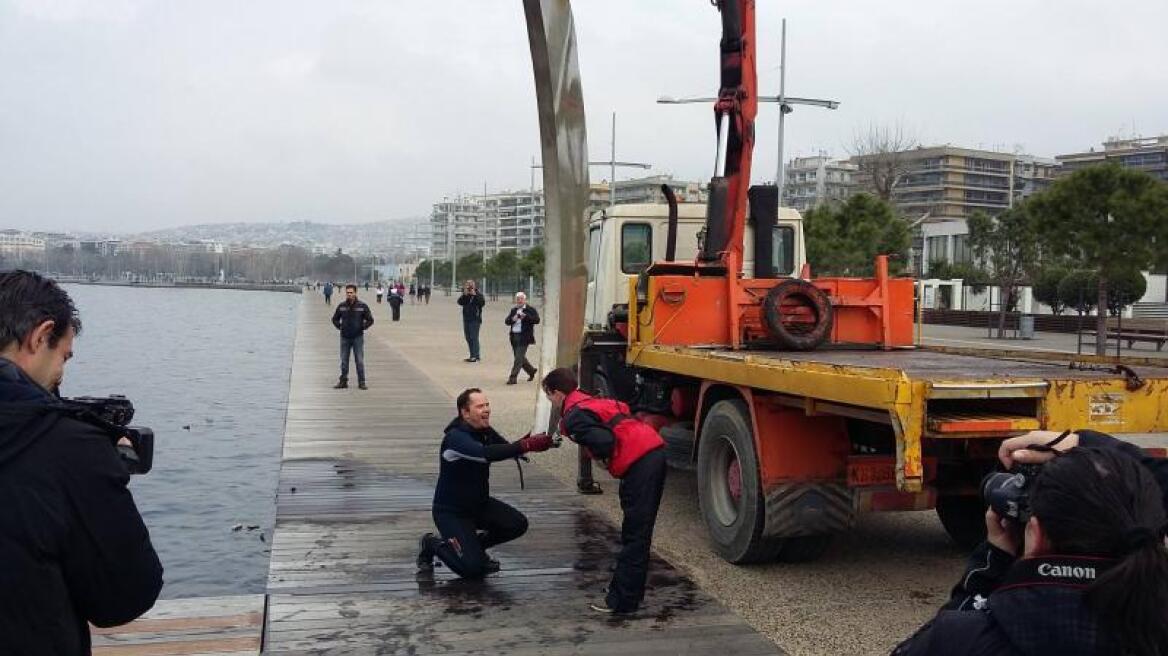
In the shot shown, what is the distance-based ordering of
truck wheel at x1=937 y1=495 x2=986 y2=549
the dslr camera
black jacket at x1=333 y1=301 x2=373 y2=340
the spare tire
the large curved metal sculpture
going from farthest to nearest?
black jacket at x1=333 y1=301 x2=373 y2=340 → the large curved metal sculpture → the spare tire → truck wheel at x1=937 y1=495 x2=986 y2=549 → the dslr camera

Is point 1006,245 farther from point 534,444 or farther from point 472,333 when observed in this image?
point 534,444

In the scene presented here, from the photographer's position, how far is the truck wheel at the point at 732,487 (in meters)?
6.41

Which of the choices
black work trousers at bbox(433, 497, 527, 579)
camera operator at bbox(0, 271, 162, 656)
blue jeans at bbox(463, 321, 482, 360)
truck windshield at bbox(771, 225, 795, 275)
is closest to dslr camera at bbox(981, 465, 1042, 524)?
camera operator at bbox(0, 271, 162, 656)

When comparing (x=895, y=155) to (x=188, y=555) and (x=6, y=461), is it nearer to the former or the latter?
(x=188, y=555)

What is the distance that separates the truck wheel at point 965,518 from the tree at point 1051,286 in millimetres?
36494

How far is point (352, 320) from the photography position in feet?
55.4

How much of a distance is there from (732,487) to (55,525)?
516 centimetres

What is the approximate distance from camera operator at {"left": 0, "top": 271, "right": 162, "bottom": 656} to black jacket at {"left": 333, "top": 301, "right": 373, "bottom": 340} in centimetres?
1475

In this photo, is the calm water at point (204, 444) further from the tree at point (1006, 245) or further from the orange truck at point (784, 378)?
the tree at point (1006, 245)

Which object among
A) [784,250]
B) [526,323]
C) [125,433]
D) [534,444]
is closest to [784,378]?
[534,444]

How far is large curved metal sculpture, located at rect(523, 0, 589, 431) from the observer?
9336 millimetres

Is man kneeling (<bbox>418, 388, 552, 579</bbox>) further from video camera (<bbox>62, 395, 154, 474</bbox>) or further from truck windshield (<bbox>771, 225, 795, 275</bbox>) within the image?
truck windshield (<bbox>771, 225, 795, 275</bbox>)

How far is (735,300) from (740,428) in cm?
167

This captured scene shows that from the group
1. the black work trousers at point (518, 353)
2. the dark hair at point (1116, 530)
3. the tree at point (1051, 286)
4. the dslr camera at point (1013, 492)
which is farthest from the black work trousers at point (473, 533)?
the tree at point (1051, 286)
